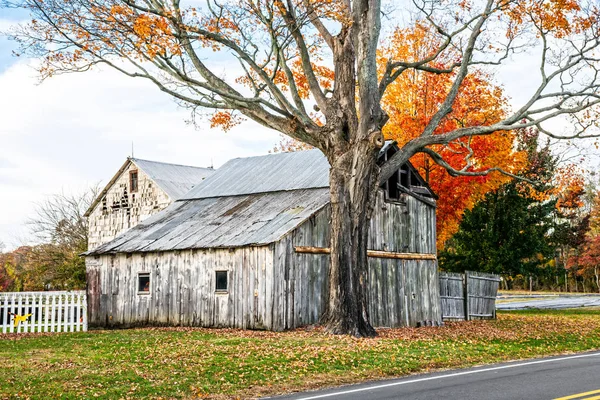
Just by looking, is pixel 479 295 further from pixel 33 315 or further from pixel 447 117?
pixel 33 315

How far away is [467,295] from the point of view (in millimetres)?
28203

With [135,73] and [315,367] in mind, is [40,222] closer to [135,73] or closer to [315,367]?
[135,73]

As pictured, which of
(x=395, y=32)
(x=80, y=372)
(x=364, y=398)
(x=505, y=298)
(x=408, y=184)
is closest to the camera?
(x=364, y=398)

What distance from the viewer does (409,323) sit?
79.8 feet

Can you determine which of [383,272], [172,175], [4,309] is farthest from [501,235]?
[4,309]

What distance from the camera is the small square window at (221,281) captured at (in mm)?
21859

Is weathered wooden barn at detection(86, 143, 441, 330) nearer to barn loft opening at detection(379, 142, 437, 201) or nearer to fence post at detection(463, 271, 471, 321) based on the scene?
barn loft opening at detection(379, 142, 437, 201)

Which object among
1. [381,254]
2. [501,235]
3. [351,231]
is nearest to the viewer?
[351,231]

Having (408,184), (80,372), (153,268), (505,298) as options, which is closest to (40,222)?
(153,268)

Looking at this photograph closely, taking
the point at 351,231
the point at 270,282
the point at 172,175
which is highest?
the point at 172,175

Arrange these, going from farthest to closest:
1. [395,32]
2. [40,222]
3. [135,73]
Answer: [40,222]
[395,32]
[135,73]

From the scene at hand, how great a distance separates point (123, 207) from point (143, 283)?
17.1 m

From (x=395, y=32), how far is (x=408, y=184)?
33.1 feet

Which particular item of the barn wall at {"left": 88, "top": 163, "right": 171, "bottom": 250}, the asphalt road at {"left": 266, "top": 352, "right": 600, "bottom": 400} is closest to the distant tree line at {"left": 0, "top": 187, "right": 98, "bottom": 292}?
the barn wall at {"left": 88, "top": 163, "right": 171, "bottom": 250}
